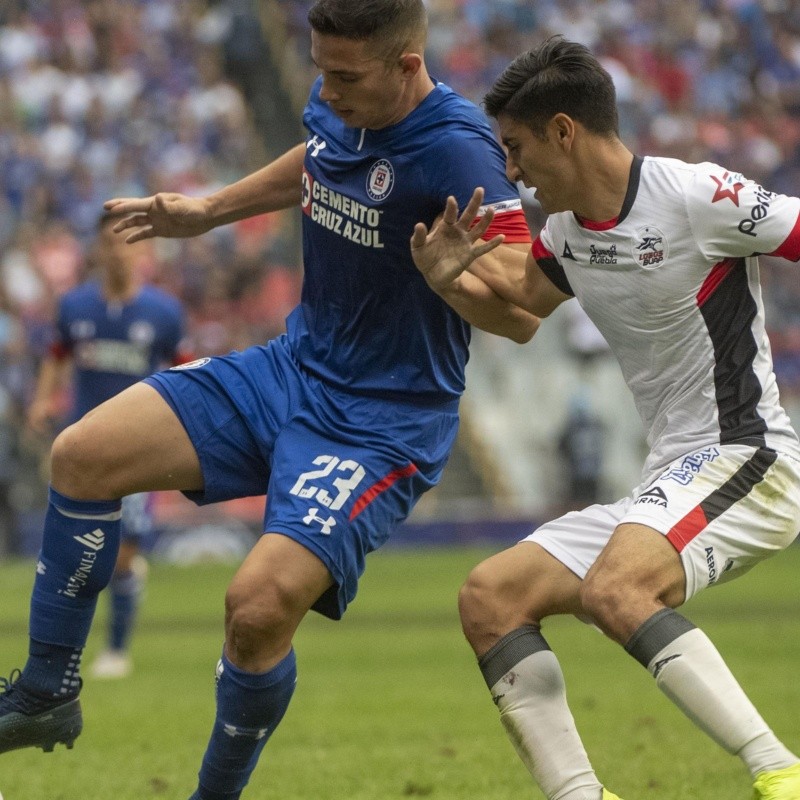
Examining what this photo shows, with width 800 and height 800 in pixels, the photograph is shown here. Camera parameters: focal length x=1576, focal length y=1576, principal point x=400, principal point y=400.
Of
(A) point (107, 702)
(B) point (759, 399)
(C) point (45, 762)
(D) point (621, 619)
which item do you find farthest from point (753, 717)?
(A) point (107, 702)

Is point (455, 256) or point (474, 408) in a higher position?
point (455, 256)

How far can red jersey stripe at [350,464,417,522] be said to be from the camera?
5.37 metres

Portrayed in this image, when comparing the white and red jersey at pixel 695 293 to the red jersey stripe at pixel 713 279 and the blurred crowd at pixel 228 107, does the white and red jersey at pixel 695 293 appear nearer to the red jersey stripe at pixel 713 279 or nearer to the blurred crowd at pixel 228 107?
the red jersey stripe at pixel 713 279

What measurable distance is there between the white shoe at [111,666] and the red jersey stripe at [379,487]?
5.66 metres

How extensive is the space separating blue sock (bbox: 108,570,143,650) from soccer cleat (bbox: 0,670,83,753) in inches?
200

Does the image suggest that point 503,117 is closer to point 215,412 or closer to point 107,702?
point 215,412

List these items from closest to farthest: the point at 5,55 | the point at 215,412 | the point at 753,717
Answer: the point at 753,717, the point at 215,412, the point at 5,55

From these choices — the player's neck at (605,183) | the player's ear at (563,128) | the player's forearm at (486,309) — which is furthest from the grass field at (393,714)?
the player's ear at (563,128)

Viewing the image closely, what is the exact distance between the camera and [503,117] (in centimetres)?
522

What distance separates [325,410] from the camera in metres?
5.62

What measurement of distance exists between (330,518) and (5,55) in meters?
20.5

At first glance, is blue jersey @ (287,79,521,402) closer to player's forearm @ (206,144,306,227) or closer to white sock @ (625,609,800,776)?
player's forearm @ (206,144,306,227)

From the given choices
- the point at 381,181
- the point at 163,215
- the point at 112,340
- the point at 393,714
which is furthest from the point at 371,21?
the point at 112,340

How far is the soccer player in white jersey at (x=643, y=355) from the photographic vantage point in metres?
4.99
